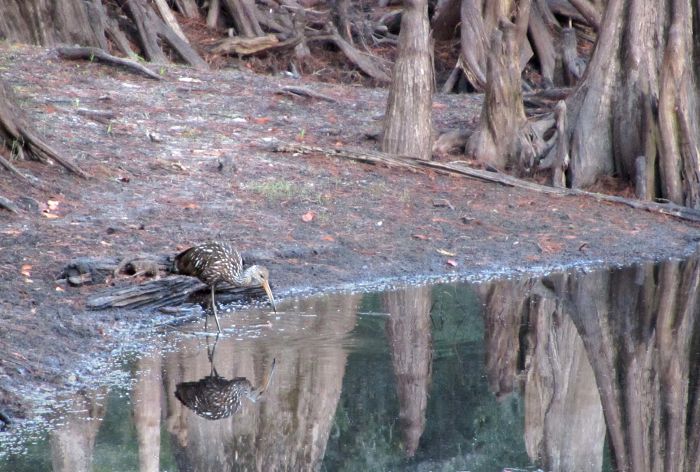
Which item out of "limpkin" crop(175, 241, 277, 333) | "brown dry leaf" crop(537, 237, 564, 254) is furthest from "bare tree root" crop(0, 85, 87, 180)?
"brown dry leaf" crop(537, 237, 564, 254)

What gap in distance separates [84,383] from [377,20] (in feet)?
55.3

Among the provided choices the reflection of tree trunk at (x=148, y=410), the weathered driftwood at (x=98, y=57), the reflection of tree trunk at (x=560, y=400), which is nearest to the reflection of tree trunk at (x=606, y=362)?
the reflection of tree trunk at (x=560, y=400)

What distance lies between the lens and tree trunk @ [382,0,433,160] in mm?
14633

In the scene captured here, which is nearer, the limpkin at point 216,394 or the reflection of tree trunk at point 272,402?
the reflection of tree trunk at point 272,402

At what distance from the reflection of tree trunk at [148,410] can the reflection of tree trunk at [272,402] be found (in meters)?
0.09

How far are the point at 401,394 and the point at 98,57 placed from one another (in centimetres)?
1062

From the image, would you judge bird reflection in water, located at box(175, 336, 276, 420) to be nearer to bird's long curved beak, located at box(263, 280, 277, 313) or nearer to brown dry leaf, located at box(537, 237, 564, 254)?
bird's long curved beak, located at box(263, 280, 277, 313)

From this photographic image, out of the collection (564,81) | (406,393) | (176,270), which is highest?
(564,81)

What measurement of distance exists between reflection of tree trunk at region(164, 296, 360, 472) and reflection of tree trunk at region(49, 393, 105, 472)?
0.50 meters

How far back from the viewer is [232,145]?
48.6 feet

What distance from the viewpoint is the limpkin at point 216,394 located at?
25.5 feet

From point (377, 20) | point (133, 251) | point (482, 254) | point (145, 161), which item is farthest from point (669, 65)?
point (377, 20)

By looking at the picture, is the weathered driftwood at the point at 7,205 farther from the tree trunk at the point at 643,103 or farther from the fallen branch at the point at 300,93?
the tree trunk at the point at 643,103

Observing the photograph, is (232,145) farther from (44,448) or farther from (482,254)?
(44,448)
